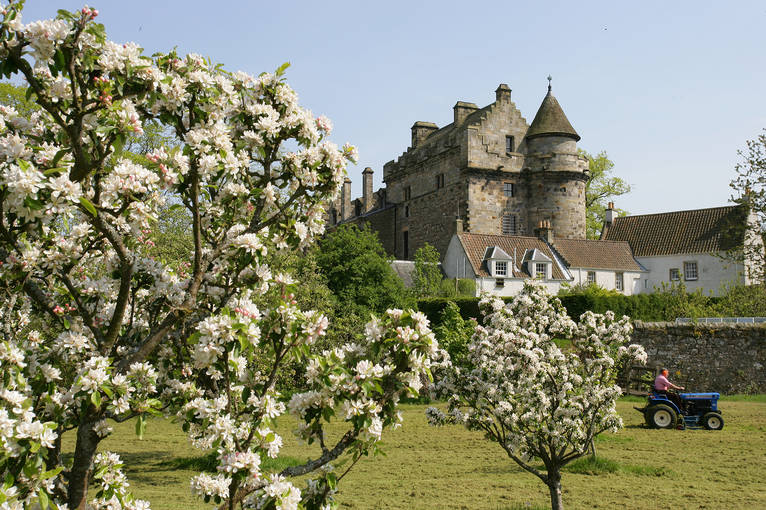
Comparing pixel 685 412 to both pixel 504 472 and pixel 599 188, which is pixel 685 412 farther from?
pixel 599 188

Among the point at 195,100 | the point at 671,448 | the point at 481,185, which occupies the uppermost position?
the point at 481,185

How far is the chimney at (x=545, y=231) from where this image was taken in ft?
153

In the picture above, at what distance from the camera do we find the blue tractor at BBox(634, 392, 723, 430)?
17.0 metres

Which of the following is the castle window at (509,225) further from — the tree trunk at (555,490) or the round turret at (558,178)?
the tree trunk at (555,490)

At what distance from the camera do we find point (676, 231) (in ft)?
167

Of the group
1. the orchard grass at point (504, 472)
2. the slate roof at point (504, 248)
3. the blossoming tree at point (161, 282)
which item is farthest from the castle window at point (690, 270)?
the blossoming tree at point (161, 282)

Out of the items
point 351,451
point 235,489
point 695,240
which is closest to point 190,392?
point 235,489

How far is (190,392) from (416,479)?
7.51m

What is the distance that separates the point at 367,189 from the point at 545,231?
26.2 metres

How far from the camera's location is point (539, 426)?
871cm

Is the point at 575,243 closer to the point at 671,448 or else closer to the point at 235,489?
the point at 671,448

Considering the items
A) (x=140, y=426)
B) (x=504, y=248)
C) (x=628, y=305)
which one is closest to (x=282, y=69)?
(x=140, y=426)

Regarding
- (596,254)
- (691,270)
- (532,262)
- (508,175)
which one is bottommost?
(691,270)

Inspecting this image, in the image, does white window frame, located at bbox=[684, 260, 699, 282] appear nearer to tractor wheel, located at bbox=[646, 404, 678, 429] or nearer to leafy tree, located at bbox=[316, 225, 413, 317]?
leafy tree, located at bbox=[316, 225, 413, 317]
